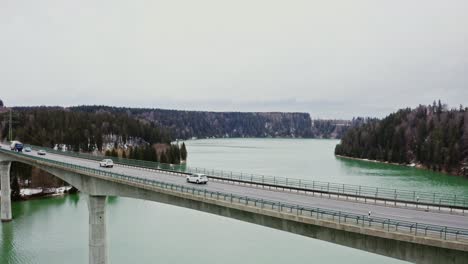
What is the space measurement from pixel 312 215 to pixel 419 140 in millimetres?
155378

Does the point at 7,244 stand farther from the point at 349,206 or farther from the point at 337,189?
the point at 349,206

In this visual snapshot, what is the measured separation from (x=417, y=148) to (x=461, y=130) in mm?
16525

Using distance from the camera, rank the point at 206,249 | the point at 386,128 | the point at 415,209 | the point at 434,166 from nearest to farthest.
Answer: the point at 415,209 → the point at 206,249 → the point at 434,166 → the point at 386,128

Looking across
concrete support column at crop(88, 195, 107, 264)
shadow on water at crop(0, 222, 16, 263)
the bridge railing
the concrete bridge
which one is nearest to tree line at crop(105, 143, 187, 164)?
the bridge railing

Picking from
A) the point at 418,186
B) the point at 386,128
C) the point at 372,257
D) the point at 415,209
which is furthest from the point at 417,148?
the point at 415,209

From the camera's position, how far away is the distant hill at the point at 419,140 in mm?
137375

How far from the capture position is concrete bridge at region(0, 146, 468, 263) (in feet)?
65.5

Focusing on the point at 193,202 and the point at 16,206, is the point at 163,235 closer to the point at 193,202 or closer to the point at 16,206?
the point at 193,202

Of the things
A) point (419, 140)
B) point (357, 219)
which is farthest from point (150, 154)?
point (419, 140)

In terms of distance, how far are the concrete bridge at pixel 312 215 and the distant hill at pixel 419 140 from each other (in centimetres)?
10989

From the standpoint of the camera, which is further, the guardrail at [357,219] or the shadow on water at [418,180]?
the shadow on water at [418,180]

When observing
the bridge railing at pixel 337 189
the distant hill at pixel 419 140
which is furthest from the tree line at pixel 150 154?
the distant hill at pixel 419 140

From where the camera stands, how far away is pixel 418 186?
90.4 metres

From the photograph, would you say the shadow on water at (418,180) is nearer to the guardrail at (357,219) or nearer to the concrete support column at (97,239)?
the concrete support column at (97,239)
